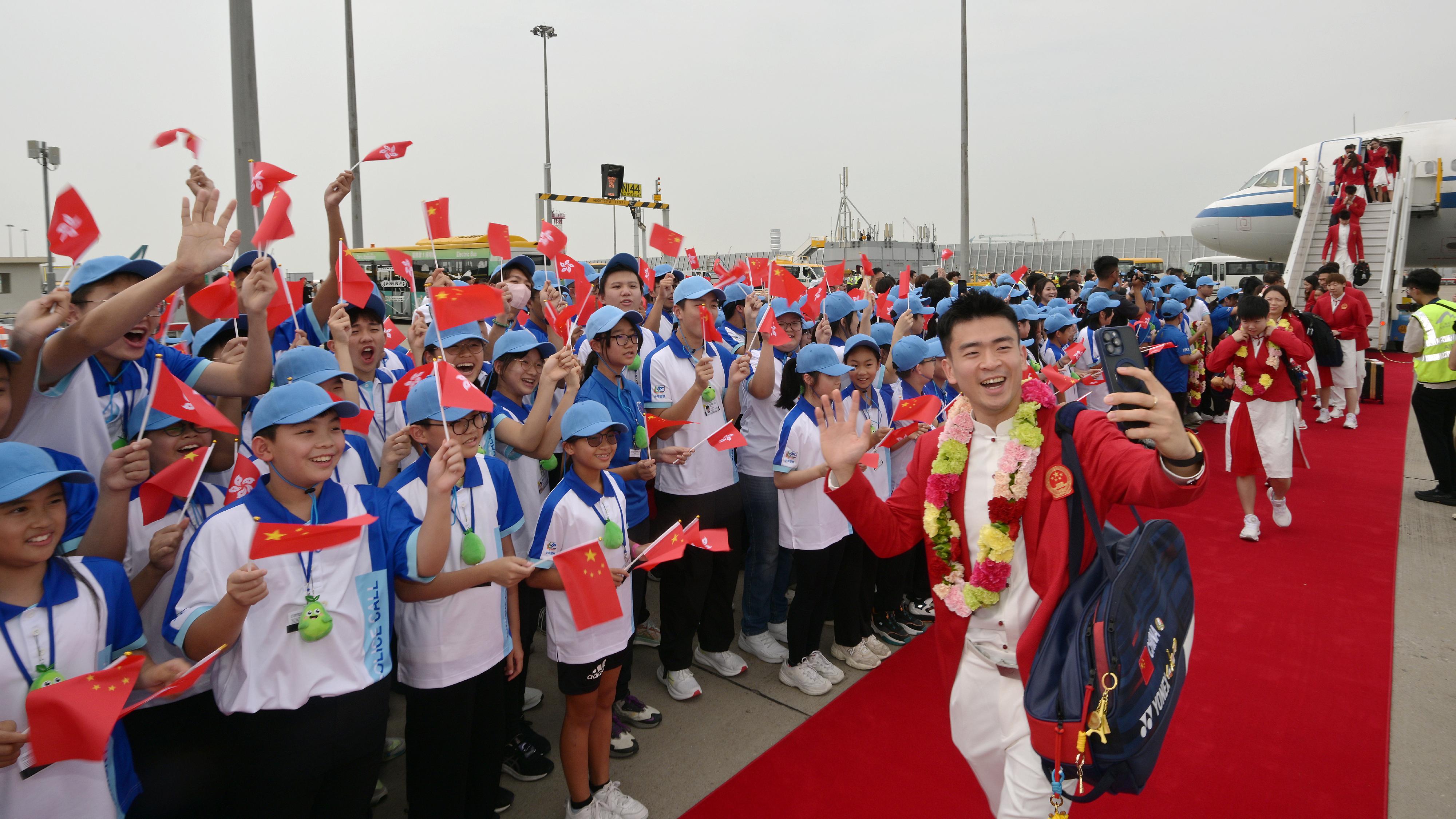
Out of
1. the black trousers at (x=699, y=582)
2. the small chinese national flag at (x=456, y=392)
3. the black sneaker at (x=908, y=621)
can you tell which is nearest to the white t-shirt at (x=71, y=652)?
the small chinese national flag at (x=456, y=392)

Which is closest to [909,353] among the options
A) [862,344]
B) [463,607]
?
[862,344]

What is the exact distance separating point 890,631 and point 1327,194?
21.7m

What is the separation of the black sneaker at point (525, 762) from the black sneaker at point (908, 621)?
249 cm

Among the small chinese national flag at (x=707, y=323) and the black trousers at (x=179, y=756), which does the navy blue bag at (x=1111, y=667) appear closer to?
the black trousers at (x=179, y=756)

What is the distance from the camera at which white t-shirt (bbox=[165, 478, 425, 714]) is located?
2.25 meters

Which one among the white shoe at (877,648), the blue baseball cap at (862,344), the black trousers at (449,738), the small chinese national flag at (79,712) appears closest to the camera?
the small chinese national flag at (79,712)

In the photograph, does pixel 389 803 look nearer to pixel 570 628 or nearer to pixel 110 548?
pixel 570 628

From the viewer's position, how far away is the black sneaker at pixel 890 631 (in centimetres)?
511

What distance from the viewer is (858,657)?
188 inches

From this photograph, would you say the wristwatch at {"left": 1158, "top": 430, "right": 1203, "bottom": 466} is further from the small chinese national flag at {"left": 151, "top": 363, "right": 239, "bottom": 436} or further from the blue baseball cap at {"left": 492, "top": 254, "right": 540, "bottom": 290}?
the blue baseball cap at {"left": 492, "top": 254, "right": 540, "bottom": 290}

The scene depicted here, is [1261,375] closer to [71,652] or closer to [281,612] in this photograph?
[281,612]

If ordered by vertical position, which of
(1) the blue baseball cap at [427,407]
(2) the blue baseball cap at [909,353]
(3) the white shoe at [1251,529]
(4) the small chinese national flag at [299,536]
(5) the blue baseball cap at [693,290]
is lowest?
(3) the white shoe at [1251,529]

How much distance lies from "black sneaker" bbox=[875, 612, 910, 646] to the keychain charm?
3614mm

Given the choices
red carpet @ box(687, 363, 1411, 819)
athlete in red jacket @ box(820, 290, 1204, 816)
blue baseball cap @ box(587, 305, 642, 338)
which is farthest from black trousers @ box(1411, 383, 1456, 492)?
blue baseball cap @ box(587, 305, 642, 338)
